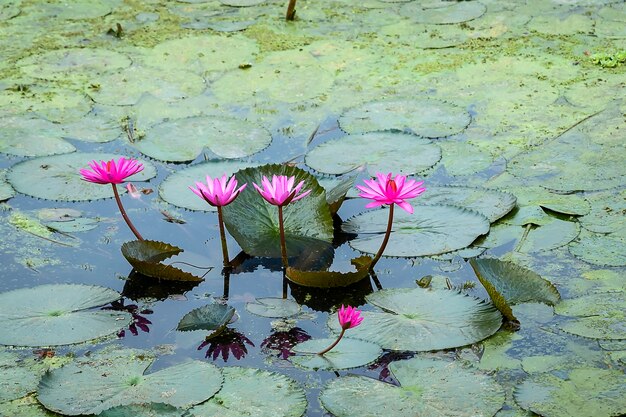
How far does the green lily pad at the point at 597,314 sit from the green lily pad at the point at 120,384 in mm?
822

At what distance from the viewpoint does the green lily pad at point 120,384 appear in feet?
6.42

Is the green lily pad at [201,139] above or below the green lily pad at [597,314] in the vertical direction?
above

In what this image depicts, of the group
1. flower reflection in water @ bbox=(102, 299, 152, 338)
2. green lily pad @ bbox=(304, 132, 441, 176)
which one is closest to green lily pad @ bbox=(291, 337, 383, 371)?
flower reflection in water @ bbox=(102, 299, 152, 338)

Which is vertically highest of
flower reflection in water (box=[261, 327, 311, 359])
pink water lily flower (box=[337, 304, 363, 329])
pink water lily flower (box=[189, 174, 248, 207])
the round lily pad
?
pink water lily flower (box=[189, 174, 248, 207])

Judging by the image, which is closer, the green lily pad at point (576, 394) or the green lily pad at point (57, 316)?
the green lily pad at point (576, 394)

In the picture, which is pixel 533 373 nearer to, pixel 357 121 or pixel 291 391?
pixel 291 391

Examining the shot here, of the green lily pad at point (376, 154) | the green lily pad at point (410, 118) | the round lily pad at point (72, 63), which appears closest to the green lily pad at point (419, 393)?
the green lily pad at point (376, 154)

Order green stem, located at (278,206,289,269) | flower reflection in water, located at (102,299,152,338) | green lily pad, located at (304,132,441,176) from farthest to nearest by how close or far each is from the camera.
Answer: green lily pad, located at (304,132,441,176) < green stem, located at (278,206,289,269) < flower reflection in water, located at (102,299,152,338)

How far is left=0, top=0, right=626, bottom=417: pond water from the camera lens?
6.71 ft

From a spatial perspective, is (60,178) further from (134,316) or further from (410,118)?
(410,118)

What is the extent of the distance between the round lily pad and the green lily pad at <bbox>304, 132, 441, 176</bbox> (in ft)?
3.70

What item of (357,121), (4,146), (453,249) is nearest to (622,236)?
(453,249)

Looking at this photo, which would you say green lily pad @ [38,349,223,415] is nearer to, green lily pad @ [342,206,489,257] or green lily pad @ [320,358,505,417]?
green lily pad @ [320,358,505,417]

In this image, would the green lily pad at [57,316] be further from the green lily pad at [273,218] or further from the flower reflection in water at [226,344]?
the green lily pad at [273,218]
